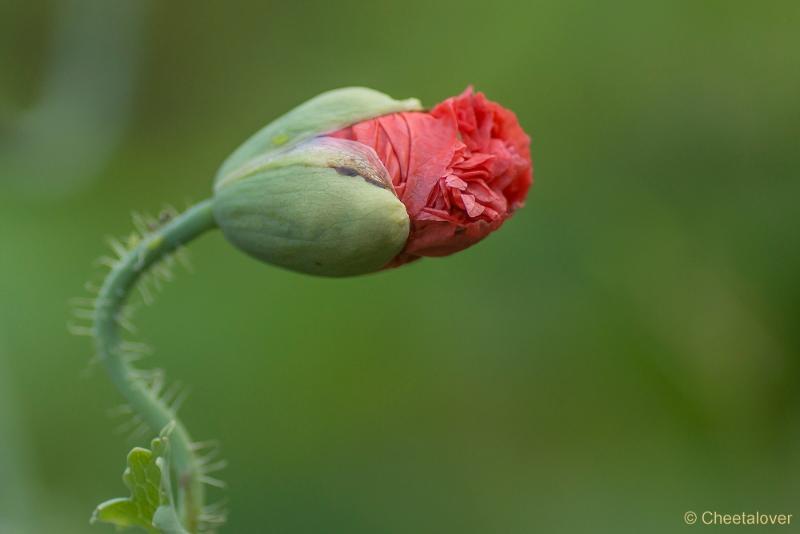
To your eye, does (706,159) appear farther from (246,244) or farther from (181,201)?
(246,244)

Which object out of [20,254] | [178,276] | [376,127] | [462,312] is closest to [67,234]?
[20,254]

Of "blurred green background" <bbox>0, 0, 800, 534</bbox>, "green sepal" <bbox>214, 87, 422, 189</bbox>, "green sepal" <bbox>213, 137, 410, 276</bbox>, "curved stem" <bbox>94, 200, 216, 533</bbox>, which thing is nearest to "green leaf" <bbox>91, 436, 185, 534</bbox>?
"curved stem" <bbox>94, 200, 216, 533</bbox>

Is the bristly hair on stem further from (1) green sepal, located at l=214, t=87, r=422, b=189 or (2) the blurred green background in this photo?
(2) the blurred green background

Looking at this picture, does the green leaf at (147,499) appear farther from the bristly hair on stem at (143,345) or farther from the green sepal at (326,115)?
the green sepal at (326,115)

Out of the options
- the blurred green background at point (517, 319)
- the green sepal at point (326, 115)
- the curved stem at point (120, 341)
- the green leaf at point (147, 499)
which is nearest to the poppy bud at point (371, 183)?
the green sepal at point (326, 115)

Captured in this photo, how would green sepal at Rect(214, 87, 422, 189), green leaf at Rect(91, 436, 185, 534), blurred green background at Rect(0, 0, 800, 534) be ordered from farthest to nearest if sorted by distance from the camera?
blurred green background at Rect(0, 0, 800, 534), green sepal at Rect(214, 87, 422, 189), green leaf at Rect(91, 436, 185, 534)

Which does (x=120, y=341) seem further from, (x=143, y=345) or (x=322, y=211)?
(x=322, y=211)
